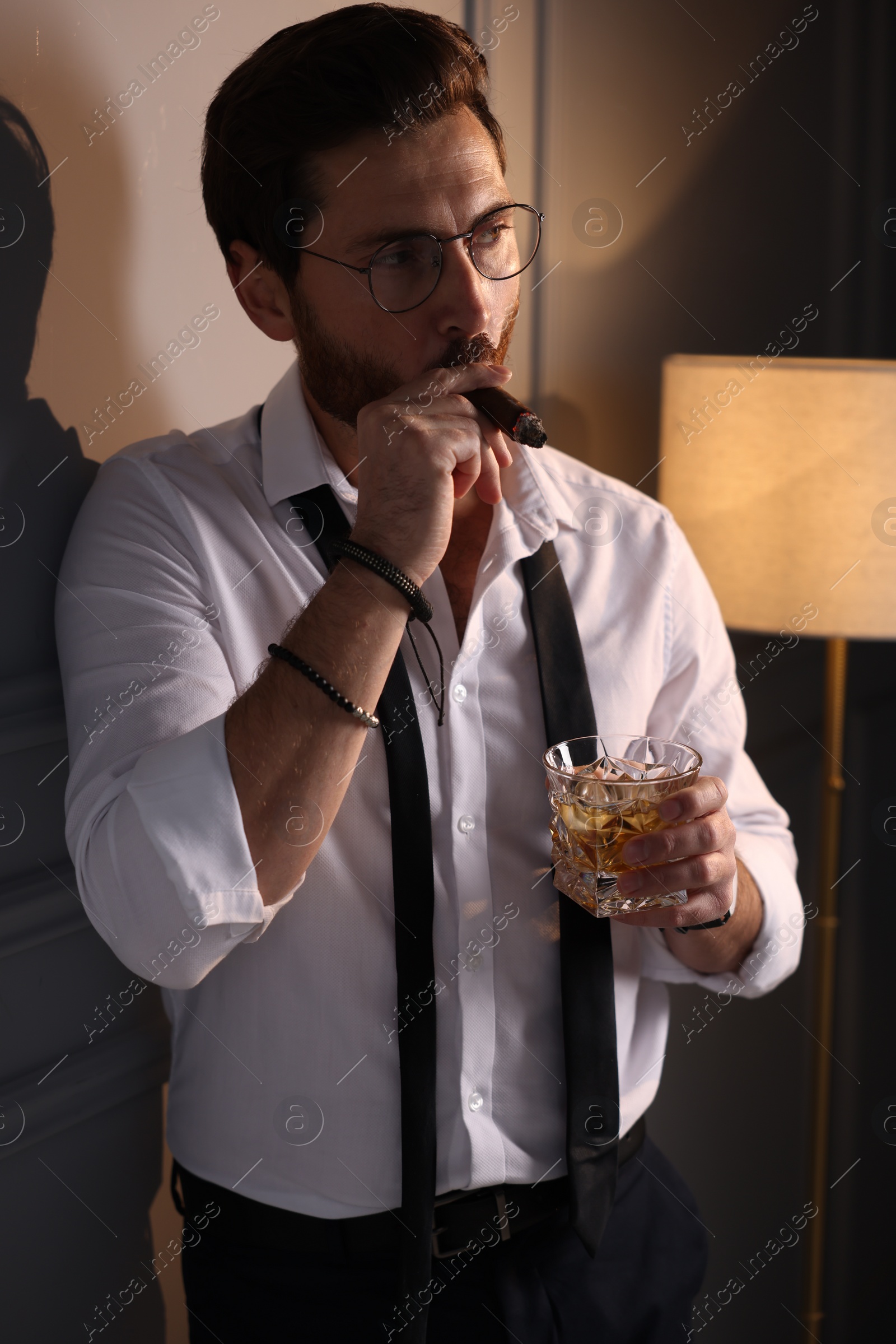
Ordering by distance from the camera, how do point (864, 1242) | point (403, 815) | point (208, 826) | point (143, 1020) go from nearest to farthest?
point (208, 826) → point (403, 815) → point (143, 1020) → point (864, 1242)

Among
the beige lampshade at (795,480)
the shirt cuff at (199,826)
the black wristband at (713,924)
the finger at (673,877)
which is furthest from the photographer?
the beige lampshade at (795,480)

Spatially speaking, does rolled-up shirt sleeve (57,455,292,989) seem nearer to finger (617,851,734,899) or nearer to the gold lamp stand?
finger (617,851,734,899)

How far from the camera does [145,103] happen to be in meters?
1.28

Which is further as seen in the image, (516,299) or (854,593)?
(854,593)

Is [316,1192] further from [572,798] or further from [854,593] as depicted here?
[854,593]

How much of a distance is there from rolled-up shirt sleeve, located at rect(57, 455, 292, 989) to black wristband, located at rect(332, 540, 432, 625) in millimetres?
209

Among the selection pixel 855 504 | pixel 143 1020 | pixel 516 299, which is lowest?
pixel 855 504

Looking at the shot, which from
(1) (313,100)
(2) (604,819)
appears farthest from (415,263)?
(2) (604,819)

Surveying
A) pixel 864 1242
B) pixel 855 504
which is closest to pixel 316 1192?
pixel 855 504

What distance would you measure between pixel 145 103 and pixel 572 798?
1.00 m

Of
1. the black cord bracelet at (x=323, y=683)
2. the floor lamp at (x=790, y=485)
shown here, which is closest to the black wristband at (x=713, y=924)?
the black cord bracelet at (x=323, y=683)

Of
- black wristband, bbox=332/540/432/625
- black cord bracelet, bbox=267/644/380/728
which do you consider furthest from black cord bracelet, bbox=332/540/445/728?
black cord bracelet, bbox=267/644/380/728

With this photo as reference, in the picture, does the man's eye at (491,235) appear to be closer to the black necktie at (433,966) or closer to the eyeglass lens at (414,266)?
the eyeglass lens at (414,266)

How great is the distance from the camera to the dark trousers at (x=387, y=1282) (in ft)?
3.92
